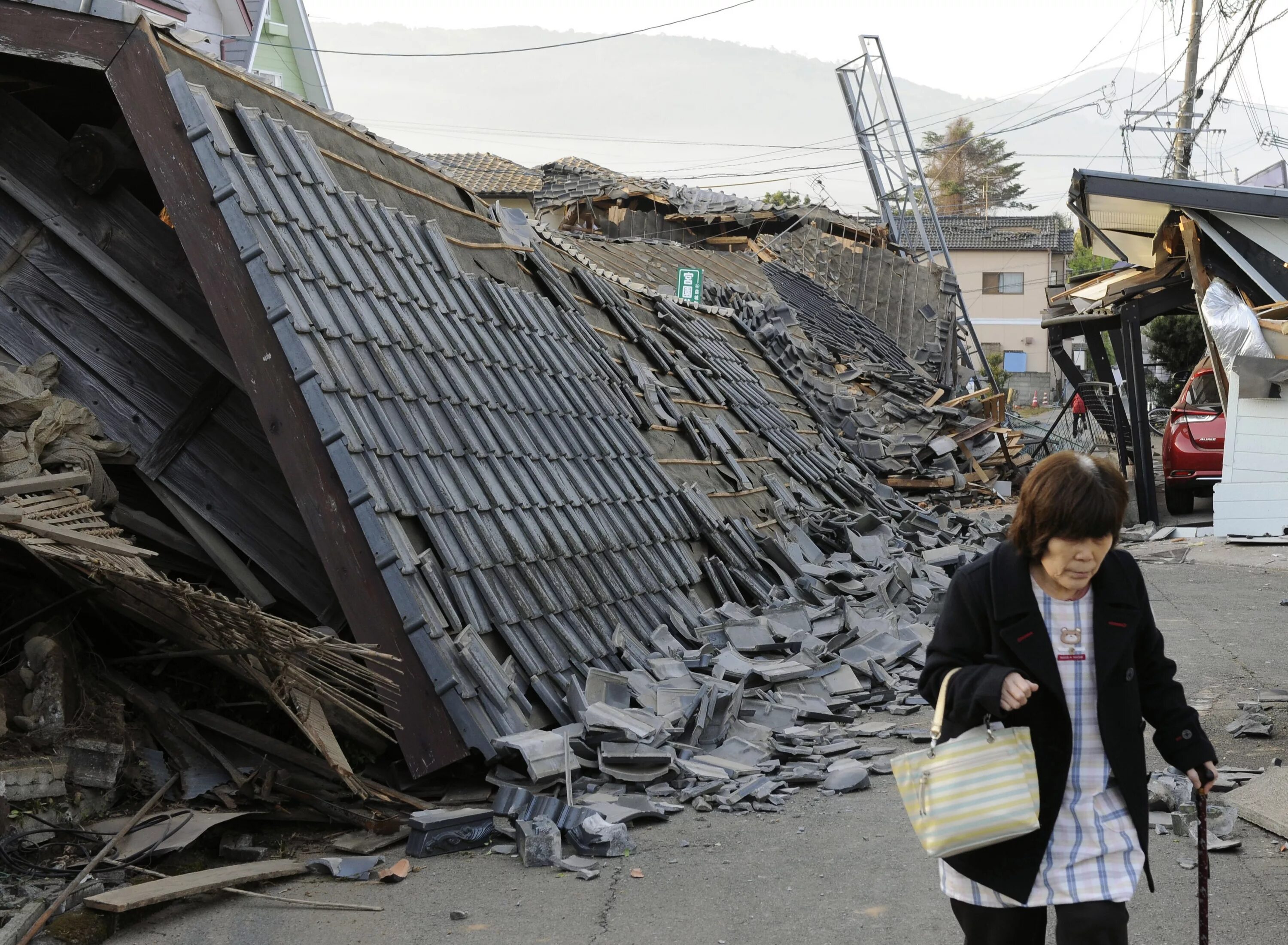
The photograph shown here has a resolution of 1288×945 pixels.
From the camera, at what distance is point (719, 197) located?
34625 mm

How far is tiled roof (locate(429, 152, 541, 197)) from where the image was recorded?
35.0 meters

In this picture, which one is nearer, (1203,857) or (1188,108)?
(1203,857)

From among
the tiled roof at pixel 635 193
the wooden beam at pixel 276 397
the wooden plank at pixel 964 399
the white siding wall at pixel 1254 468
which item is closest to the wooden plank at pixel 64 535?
the wooden beam at pixel 276 397

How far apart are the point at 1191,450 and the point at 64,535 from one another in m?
16.4

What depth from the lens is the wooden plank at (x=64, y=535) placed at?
15.0ft

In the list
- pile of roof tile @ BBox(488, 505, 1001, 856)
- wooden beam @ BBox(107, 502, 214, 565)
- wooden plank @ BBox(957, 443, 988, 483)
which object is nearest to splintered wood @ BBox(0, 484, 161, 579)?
wooden beam @ BBox(107, 502, 214, 565)

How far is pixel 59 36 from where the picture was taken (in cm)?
597

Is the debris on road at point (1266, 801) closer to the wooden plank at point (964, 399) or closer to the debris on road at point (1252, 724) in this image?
the debris on road at point (1252, 724)

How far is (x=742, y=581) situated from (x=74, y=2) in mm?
6315

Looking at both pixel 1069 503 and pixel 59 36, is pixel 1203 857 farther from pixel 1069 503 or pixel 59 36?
pixel 59 36

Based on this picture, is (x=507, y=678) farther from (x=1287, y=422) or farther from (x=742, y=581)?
(x=1287, y=422)

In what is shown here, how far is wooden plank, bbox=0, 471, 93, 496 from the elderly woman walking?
159 inches

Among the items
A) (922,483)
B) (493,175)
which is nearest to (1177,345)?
(922,483)

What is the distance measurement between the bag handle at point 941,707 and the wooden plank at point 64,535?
11.2 feet
